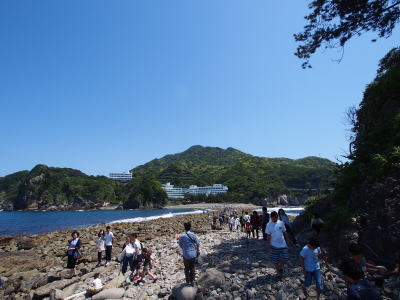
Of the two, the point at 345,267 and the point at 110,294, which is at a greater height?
the point at 345,267

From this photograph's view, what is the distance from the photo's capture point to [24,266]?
16.3m

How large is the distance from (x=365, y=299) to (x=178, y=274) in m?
8.52

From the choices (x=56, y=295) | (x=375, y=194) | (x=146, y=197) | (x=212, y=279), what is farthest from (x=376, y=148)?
(x=146, y=197)

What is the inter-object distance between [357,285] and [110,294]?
313 inches

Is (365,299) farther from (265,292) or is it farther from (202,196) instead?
(202,196)

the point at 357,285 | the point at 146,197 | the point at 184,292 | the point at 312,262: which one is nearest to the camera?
the point at 357,285

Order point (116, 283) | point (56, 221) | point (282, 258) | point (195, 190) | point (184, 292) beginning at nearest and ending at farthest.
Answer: point (184, 292)
point (282, 258)
point (116, 283)
point (56, 221)
point (195, 190)

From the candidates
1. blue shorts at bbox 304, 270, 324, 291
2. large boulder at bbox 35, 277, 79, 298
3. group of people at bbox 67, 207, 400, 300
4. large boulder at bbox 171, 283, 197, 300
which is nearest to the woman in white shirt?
group of people at bbox 67, 207, 400, 300

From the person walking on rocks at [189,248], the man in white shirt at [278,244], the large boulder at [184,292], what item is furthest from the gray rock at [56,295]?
the man in white shirt at [278,244]

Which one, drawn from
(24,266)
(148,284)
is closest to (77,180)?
(24,266)

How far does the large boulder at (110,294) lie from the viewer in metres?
8.64

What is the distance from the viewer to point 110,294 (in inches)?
343

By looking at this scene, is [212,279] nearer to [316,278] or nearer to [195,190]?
[316,278]

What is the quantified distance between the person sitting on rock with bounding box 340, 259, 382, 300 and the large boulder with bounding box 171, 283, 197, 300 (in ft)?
15.7
